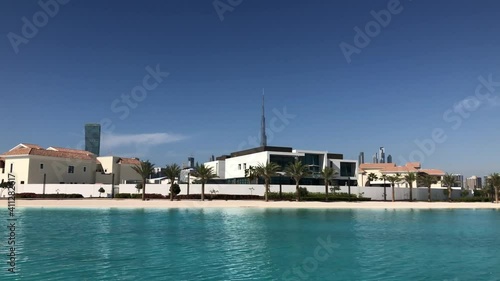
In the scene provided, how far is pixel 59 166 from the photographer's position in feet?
280

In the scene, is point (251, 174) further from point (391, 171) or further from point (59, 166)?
point (391, 171)

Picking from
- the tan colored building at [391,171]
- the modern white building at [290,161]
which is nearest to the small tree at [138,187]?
the modern white building at [290,161]

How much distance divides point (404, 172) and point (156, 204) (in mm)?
76482

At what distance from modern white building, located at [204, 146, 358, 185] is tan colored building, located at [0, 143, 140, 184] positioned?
2496cm

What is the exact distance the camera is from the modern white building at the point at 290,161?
3386 inches

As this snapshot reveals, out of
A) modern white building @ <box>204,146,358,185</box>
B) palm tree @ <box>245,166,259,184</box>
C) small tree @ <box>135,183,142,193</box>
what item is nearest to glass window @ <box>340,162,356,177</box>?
modern white building @ <box>204,146,358,185</box>

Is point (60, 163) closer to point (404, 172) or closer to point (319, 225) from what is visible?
point (319, 225)

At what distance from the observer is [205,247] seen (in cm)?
2503

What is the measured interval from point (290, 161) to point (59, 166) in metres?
46.7

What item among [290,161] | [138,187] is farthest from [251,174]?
[138,187]

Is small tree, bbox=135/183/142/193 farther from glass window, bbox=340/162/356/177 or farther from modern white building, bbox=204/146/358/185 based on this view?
glass window, bbox=340/162/356/177

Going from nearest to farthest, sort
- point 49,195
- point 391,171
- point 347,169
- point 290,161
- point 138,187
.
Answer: point 49,195
point 138,187
point 290,161
point 347,169
point 391,171

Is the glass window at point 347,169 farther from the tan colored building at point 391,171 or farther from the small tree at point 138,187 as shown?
the small tree at point 138,187

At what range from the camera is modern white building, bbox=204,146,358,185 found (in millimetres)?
86000
